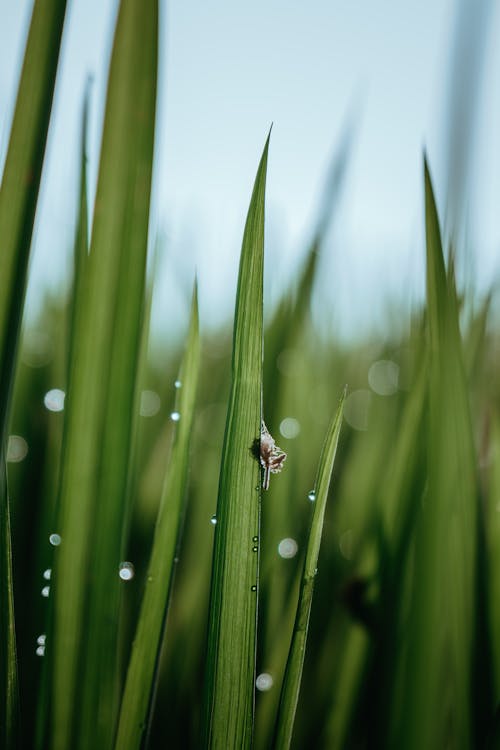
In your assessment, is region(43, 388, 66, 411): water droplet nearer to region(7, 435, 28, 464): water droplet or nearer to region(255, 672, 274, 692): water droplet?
region(7, 435, 28, 464): water droplet

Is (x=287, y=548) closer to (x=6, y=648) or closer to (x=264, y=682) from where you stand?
(x=264, y=682)

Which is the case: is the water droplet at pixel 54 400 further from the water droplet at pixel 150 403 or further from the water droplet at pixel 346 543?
the water droplet at pixel 346 543

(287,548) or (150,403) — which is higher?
(150,403)

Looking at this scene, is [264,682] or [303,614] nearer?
[303,614]

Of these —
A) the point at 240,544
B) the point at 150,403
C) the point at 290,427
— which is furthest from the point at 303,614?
the point at 150,403

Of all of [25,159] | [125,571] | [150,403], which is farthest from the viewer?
[150,403]

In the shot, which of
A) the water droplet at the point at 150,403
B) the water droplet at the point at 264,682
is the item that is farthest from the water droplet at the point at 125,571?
the water droplet at the point at 150,403
